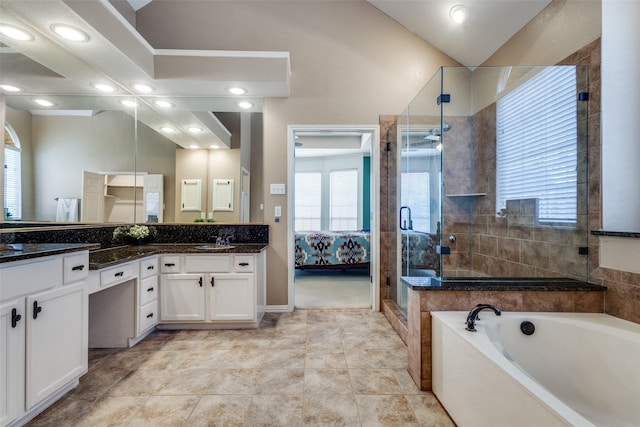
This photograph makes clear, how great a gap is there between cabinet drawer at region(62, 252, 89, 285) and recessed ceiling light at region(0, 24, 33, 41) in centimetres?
158

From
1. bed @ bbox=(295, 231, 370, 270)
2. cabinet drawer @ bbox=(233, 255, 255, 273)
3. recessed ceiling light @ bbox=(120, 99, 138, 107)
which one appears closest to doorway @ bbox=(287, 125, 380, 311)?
bed @ bbox=(295, 231, 370, 270)

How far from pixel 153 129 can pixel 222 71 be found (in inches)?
41.0

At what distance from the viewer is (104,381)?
1.81 metres

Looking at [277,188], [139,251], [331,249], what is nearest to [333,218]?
[331,249]

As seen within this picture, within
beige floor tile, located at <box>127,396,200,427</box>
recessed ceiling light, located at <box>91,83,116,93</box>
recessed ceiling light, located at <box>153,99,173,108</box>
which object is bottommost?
beige floor tile, located at <box>127,396,200,427</box>

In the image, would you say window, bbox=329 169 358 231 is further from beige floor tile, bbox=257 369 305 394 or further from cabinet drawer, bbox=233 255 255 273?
beige floor tile, bbox=257 369 305 394

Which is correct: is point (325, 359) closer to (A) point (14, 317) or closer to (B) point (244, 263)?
(B) point (244, 263)

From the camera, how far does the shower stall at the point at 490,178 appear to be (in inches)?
77.4

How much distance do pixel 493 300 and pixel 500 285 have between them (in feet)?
0.35

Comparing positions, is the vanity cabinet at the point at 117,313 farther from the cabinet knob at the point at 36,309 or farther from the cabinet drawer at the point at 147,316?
the cabinet knob at the point at 36,309

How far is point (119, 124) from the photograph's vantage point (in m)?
2.90

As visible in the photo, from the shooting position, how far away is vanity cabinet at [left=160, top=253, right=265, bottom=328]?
101 inches

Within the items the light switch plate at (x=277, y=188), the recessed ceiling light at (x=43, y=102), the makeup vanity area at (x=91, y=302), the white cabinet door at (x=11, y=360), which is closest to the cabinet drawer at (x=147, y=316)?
the makeup vanity area at (x=91, y=302)

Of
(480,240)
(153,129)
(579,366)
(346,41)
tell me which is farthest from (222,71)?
(579,366)
